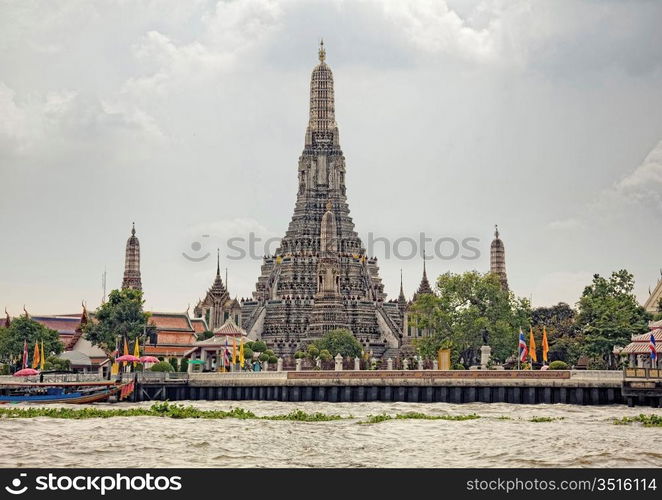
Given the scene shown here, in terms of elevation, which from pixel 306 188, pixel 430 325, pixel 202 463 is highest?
pixel 306 188

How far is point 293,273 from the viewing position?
151125 mm

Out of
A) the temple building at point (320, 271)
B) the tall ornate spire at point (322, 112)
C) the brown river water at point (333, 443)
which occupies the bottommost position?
the brown river water at point (333, 443)

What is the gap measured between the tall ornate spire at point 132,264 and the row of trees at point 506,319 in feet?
159

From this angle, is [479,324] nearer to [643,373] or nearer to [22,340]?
[643,373]

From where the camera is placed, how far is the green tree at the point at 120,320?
112 metres

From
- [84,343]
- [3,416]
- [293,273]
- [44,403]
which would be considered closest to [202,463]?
[3,416]

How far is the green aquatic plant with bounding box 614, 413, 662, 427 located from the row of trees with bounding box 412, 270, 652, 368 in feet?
113

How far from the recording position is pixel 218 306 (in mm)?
151875

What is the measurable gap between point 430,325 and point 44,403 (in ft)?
125

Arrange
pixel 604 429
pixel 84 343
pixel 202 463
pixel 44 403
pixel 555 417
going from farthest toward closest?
pixel 84 343, pixel 44 403, pixel 555 417, pixel 604 429, pixel 202 463

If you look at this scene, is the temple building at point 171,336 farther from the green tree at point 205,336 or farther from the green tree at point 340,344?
the green tree at point 340,344

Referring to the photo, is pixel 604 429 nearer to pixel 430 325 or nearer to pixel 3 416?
pixel 3 416

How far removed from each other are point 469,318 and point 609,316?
12.8m

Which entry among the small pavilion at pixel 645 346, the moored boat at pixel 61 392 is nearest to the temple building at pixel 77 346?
the moored boat at pixel 61 392
